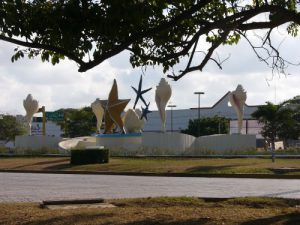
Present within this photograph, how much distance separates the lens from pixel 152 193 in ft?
56.4

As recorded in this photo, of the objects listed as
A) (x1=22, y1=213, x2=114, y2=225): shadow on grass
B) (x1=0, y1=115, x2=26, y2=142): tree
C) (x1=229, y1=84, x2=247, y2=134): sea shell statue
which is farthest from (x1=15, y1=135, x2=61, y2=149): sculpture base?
(x1=0, y1=115, x2=26, y2=142): tree

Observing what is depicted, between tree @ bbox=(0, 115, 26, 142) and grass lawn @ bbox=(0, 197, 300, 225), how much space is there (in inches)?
Answer: 3551

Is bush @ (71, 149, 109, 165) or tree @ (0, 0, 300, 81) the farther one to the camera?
bush @ (71, 149, 109, 165)

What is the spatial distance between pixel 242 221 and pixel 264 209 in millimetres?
1996

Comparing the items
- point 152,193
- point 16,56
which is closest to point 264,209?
point 16,56

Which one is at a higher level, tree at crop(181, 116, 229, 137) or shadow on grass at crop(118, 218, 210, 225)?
tree at crop(181, 116, 229, 137)

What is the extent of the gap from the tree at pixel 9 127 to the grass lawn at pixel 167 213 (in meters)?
90.2

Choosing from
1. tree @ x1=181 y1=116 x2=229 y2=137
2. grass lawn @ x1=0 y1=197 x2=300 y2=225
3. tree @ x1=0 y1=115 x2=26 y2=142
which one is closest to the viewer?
grass lawn @ x1=0 y1=197 x2=300 y2=225

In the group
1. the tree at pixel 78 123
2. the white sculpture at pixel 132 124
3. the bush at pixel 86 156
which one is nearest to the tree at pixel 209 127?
the tree at pixel 78 123

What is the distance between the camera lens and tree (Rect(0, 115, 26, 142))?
99875mm

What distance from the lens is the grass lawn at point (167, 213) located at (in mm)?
9094

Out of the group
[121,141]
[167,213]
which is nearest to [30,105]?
[121,141]

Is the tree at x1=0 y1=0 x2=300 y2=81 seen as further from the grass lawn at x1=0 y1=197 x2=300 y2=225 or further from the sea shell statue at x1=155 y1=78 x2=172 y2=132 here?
the sea shell statue at x1=155 y1=78 x2=172 y2=132

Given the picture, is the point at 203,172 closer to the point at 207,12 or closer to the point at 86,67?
the point at 207,12
